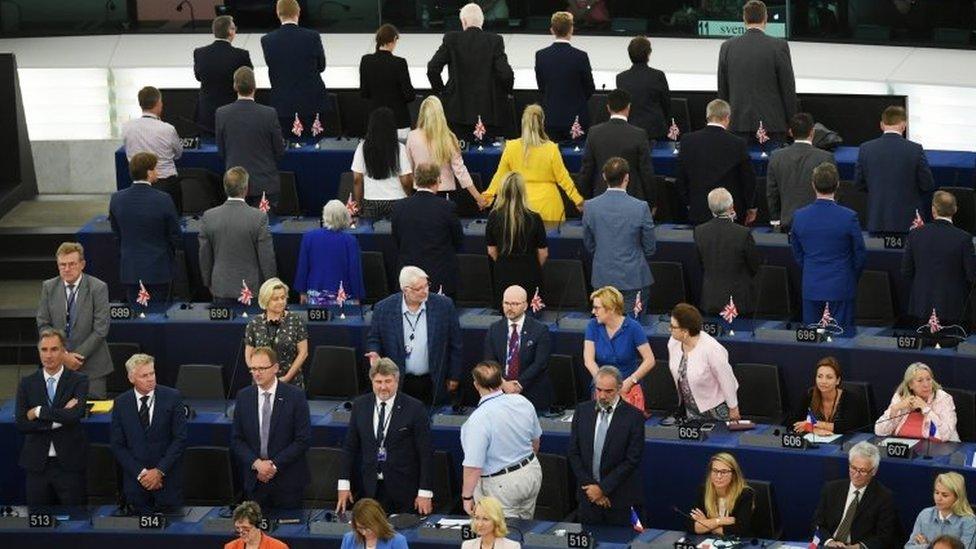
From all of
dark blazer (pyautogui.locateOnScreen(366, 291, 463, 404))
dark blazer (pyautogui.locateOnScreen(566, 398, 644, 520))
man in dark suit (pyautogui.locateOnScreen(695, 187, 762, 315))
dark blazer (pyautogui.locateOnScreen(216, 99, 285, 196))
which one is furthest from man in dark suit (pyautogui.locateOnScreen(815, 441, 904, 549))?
dark blazer (pyautogui.locateOnScreen(216, 99, 285, 196))

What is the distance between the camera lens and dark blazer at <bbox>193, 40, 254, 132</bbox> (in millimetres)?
16625

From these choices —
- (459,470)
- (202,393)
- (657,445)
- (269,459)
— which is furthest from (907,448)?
(202,393)

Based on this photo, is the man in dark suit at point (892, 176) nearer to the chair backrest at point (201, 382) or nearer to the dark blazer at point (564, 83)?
the dark blazer at point (564, 83)

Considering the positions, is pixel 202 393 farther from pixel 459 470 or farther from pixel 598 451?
pixel 598 451

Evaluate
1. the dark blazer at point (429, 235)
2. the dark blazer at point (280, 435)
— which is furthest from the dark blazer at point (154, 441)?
the dark blazer at point (429, 235)

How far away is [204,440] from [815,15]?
7718 millimetres

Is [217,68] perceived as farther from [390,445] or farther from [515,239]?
[390,445]

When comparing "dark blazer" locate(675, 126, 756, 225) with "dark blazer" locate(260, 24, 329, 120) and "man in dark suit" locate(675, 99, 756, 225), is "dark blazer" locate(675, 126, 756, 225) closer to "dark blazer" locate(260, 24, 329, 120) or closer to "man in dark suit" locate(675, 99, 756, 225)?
"man in dark suit" locate(675, 99, 756, 225)

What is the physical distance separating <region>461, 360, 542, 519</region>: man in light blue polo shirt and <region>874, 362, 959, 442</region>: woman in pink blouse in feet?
6.55

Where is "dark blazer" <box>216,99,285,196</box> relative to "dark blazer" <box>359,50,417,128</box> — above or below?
below

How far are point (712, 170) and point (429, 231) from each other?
1898 mm

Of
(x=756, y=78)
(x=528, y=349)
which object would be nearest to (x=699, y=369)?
(x=528, y=349)

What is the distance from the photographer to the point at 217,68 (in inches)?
656

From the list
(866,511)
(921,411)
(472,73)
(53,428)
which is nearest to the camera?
(866,511)
